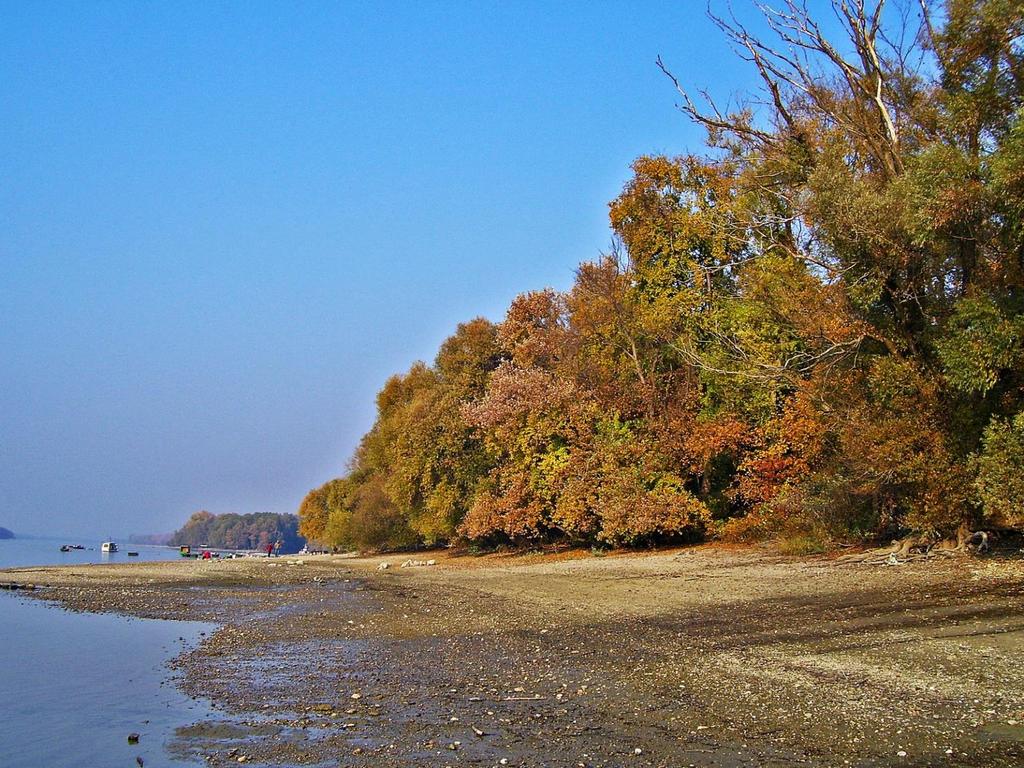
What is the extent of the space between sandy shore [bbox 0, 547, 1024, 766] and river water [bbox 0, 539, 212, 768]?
520 millimetres

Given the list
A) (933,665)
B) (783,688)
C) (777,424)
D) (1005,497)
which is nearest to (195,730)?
(783,688)

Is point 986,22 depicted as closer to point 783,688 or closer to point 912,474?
point 912,474

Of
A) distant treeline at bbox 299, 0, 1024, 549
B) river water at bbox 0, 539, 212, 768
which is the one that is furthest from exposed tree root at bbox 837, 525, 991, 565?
river water at bbox 0, 539, 212, 768

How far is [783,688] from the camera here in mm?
9602

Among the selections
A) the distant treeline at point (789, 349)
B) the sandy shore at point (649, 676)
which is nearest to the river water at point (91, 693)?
the sandy shore at point (649, 676)

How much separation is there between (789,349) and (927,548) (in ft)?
35.6

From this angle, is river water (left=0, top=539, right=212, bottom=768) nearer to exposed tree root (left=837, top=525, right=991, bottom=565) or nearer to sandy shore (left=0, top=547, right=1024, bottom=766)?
sandy shore (left=0, top=547, right=1024, bottom=766)

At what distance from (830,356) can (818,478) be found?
422cm

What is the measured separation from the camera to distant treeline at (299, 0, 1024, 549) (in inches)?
671

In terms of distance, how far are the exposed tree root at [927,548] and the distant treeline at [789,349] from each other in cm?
38

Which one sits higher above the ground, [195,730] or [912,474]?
[912,474]

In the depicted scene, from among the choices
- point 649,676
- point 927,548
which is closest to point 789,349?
point 927,548

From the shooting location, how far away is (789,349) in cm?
2962

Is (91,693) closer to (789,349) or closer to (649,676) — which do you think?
(649,676)
